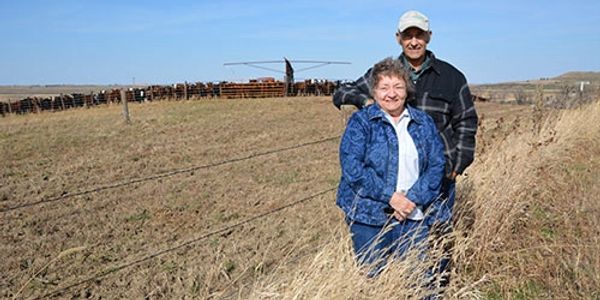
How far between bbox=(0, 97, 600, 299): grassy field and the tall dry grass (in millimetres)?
12

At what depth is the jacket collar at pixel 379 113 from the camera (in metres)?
2.46

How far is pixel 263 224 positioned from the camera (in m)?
6.08

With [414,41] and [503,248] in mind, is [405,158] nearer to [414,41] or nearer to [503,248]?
[414,41]

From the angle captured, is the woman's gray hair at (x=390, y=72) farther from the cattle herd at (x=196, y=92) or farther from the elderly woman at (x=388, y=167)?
the cattle herd at (x=196, y=92)

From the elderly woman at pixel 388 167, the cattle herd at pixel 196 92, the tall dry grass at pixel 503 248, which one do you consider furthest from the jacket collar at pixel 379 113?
the cattle herd at pixel 196 92

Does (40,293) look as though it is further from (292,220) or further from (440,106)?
(440,106)

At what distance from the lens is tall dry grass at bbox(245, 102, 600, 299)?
2551mm

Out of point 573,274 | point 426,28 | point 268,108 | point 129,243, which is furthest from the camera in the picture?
point 268,108

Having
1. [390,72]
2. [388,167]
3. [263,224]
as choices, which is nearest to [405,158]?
[388,167]

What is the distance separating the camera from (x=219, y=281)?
428cm

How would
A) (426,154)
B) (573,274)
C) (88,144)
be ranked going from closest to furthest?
(426,154) < (573,274) < (88,144)

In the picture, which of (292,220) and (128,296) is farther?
(292,220)

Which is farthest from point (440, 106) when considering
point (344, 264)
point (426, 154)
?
point (344, 264)

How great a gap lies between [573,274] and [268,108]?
21.9 meters
